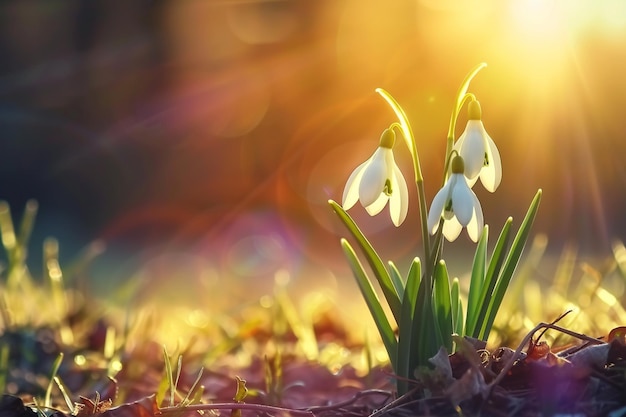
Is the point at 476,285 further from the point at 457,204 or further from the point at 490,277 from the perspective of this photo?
the point at 457,204

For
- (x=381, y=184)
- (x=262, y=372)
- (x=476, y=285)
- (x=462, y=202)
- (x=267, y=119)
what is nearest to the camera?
(x=462, y=202)

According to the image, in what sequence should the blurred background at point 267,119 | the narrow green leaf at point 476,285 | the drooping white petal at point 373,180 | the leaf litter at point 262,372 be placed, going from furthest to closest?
the blurred background at point 267,119 → the narrow green leaf at point 476,285 → the drooping white petal at point 373,180 → the leaf litter at point 262,372

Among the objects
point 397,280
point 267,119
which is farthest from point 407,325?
point 267,119

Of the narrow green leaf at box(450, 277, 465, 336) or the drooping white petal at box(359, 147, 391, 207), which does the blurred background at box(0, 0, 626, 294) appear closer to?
the narrow green leaf at box(450, 277, 465, 336)

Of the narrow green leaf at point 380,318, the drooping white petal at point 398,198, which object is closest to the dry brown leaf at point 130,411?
the narrow green leaf at point 380,318

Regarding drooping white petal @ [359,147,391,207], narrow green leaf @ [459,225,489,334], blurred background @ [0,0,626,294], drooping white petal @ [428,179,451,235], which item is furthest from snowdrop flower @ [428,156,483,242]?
blurred background @ [0,0,626,294]

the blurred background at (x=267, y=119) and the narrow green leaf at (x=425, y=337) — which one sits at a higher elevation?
the narrow green leaf at (x=425, y=337)

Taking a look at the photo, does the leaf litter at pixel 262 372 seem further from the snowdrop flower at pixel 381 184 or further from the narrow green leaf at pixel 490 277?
the snowdrop flower at pixel 381 184
